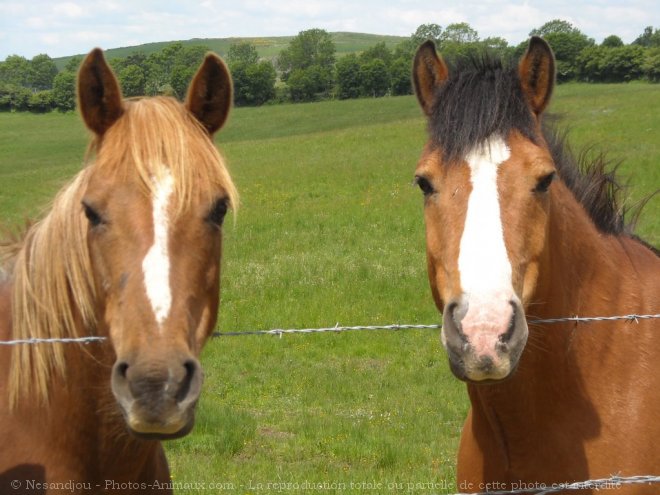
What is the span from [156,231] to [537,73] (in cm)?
199

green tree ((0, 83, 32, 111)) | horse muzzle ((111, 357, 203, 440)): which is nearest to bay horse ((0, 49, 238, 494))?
horse muzzle ((111, 357, 203, 440))

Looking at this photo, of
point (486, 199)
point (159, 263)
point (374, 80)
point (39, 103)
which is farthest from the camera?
point (374, 80)

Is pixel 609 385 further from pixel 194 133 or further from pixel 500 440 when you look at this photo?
pixel 194 133

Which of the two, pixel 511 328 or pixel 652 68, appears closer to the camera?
pixel 511 328

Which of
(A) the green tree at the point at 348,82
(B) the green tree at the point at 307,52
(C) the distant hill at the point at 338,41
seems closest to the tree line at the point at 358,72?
(A) the green tree at the point at 348,82

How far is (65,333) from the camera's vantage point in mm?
3186

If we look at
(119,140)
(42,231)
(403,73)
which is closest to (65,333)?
(42,231)

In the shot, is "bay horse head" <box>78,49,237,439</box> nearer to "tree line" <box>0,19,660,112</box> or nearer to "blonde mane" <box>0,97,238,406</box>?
"blonde mane" <box>0,97,238,406</box>

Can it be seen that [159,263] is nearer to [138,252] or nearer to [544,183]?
[138,252]

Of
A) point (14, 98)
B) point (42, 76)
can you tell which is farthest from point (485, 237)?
point (42, 76)

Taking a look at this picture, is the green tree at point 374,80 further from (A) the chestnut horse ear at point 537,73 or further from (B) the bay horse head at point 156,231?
(B) the bay horse head at point 156,231

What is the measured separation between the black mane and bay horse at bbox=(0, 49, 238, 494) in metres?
1.02

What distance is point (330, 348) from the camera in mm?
9898

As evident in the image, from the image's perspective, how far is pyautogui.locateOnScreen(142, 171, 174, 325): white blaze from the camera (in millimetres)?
2652
